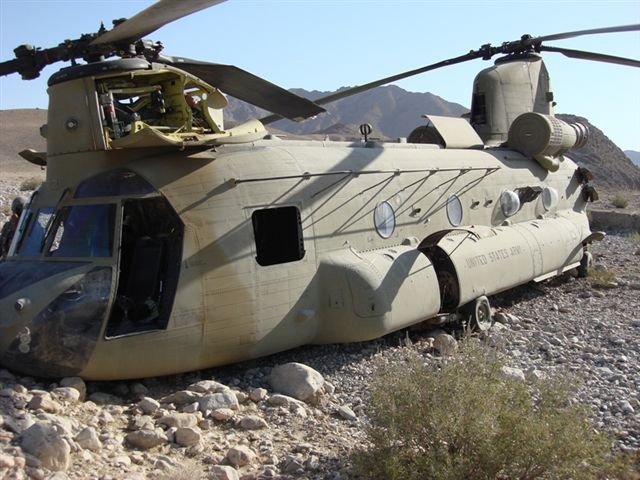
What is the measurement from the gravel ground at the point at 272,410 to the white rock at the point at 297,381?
0.38 feet

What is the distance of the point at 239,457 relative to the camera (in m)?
5.09

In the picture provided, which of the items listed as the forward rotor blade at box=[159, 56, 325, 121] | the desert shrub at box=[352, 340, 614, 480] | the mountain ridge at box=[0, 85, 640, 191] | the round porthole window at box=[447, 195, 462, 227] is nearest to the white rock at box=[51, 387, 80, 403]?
the desert shrub at box=[352, 340, 614, 480]

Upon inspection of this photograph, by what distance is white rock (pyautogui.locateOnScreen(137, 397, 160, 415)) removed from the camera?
5.84 metres

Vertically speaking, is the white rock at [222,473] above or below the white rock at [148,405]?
below

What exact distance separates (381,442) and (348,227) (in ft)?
11.9

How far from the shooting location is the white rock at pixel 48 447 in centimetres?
453

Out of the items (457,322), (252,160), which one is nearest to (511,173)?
(457,322)

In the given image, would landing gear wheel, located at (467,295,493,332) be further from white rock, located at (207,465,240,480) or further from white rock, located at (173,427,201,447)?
white rock, located at (207,465,240,480)

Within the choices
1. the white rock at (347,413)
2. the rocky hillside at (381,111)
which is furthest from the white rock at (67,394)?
the rocky hillside at (381,111)

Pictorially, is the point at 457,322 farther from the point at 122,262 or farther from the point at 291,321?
the point at 122,262

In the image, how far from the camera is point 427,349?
8.27 meters

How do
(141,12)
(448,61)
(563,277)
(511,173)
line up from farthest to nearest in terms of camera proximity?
(563,277)
(448,61)
(511,173)
(141,12)

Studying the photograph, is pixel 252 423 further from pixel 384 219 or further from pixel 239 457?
pixel 384 219

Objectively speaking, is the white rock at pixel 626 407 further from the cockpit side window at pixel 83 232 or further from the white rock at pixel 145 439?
the cockpit side window at pixel 83 232
